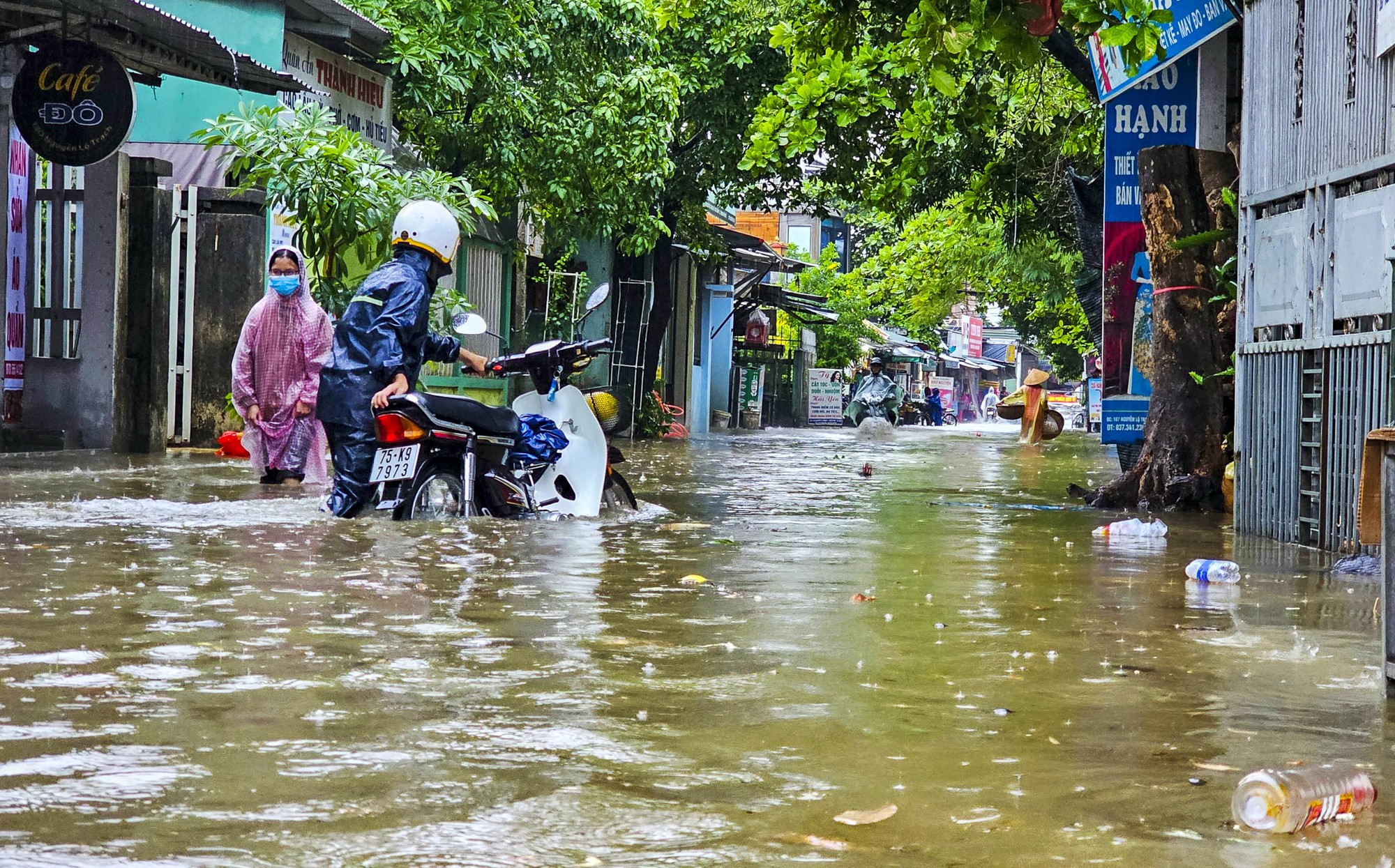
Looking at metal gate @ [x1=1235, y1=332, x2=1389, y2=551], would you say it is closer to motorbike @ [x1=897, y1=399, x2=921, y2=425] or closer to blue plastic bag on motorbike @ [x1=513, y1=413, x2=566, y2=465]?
blue plastic bag on motorbike @ [x1=513, y1=413, x2=566, y2=465]

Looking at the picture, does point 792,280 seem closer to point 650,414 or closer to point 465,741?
point 650,414

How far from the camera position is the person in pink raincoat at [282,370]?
1172cm

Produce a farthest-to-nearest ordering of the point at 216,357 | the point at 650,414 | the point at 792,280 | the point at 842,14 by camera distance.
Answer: the point at 792,280 < the point at 650,414 < the point at 216,357 < the point at 842,14

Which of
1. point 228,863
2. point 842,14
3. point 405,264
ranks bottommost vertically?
point 228,863

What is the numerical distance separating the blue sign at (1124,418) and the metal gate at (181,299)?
28.3 ft

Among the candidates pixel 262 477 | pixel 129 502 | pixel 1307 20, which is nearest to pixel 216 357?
pixel 262 477

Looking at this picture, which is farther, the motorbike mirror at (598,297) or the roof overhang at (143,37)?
the roof overhang at (143,37)

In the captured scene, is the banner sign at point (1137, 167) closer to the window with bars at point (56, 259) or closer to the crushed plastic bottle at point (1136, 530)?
the crushed plastic bottle at point (1136, 530)

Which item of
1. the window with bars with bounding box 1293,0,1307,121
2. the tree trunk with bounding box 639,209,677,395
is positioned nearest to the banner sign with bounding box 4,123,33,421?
the window with bars with bounding box 1293,0,1307,121

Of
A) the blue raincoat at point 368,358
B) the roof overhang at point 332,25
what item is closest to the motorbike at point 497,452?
the blue raincoat at point 368,358

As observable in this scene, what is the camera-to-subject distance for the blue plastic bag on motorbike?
9297 mm

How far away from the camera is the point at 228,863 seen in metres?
2.71

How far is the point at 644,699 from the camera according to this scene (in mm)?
4211

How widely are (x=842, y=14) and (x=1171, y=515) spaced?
509 centimetres
